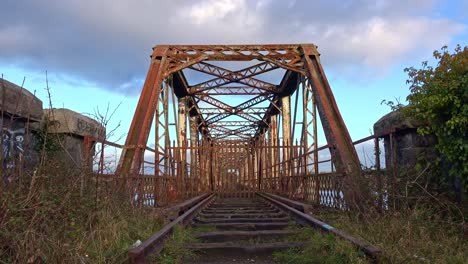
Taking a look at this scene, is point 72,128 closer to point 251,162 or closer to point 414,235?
point 414,235

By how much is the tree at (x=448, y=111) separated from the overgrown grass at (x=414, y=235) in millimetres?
631

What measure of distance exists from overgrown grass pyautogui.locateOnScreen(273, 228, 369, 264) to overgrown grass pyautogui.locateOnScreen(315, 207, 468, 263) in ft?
1.07

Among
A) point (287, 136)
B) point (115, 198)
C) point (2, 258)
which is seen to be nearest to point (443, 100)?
point (115, 198)

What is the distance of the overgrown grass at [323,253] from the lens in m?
4.34

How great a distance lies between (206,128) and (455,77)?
29.4 metres

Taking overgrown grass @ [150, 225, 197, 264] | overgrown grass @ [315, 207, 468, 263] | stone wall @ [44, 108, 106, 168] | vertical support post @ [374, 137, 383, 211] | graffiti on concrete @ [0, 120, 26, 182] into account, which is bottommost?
overgrown grass @ [150, 225, 197, 264]

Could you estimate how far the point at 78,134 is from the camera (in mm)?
9172

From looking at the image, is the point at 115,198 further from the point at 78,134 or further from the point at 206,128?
the point at 206,128

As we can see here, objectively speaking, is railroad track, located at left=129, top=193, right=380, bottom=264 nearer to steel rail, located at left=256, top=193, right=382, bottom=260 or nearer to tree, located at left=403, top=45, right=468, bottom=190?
steel rail, located at left=256, top=193, right=382, bottom=260

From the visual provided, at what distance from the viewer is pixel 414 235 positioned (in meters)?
4.95

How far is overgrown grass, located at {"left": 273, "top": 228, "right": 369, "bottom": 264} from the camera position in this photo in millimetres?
4338

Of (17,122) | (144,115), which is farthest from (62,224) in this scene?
(144,115)

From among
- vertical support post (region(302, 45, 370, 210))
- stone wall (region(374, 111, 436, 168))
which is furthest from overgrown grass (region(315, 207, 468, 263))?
stone wall (region(374, 111, 436, 168))

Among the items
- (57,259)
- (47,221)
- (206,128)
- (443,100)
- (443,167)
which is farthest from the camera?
(206,128)
